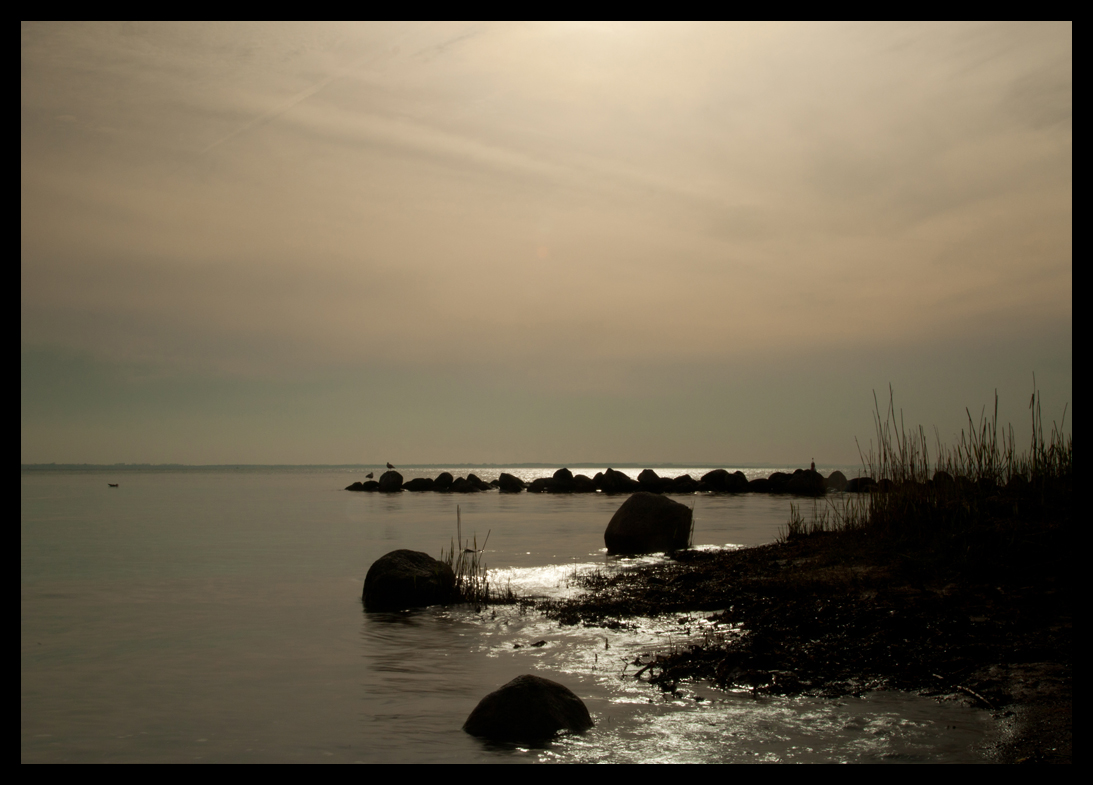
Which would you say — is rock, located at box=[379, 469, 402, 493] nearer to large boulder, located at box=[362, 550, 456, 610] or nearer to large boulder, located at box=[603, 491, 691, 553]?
large boulder, located at box=[603, 491, 691, 553]

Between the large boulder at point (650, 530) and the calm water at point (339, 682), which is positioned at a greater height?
the large boulder at point (650, 530)

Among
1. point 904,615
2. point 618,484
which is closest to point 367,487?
point 618,484

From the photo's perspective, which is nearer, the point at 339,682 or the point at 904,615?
the point at 339,682

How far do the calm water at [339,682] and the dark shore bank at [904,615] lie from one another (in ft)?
1.29

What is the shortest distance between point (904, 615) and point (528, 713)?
4.61 metres

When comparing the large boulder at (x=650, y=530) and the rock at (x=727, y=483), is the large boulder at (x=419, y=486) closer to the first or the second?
the rock at (x=727, y=483)

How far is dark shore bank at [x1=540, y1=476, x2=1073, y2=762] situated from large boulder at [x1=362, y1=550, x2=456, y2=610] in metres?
1.94

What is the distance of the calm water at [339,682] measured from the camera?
5480 mm

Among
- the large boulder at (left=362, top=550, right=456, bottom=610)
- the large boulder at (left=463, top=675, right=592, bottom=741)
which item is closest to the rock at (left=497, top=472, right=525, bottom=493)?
the large boulder at (left=362, top=550, right=456, bottom=610)

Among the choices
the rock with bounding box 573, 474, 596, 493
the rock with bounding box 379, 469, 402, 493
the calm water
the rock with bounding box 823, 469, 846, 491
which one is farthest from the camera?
the rock with bounding box 379, 469, 402, 493

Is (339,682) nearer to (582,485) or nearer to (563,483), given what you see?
(563,483)

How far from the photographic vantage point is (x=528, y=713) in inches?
221

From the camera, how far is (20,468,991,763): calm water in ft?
18.0

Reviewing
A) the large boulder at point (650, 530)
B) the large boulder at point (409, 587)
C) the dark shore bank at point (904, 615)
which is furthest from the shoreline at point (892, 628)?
the large boulder at point (650, 530)
